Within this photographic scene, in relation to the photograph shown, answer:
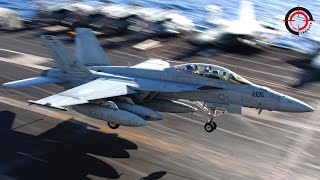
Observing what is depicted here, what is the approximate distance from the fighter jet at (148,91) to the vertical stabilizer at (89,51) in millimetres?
1340

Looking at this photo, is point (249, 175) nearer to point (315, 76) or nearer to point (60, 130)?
point (60, 130)

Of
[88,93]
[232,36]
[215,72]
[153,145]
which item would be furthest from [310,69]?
[88,93]

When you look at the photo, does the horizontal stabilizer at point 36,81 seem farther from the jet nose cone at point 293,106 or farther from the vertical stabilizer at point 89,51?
the jet nose cone at point 293,106

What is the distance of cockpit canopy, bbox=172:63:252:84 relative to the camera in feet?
68.6

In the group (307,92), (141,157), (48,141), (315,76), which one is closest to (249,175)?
(141,157)

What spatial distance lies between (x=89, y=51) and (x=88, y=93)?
20.1ft

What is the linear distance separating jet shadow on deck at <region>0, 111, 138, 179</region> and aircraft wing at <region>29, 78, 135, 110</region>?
2.72 meters

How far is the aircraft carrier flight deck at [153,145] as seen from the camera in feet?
62.0

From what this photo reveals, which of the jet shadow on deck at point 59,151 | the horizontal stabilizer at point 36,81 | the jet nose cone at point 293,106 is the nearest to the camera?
the jet shadow on deck at point 59,151

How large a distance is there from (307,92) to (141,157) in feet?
61.0

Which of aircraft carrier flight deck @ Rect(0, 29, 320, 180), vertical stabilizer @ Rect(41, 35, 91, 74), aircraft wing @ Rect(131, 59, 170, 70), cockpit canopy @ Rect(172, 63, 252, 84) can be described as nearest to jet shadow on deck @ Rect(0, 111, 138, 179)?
aircraft carrier flight deck @ Rect(0, 29, 320, 180)

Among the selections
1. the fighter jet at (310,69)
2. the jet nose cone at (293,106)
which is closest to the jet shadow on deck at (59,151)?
the jet nose cone at (293,106)

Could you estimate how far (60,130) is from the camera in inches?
886

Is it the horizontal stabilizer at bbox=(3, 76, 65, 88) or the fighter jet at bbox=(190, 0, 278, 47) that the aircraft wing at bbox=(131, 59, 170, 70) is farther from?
the fighter jet at bbox=(190, 0, 278, 47)
